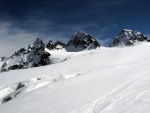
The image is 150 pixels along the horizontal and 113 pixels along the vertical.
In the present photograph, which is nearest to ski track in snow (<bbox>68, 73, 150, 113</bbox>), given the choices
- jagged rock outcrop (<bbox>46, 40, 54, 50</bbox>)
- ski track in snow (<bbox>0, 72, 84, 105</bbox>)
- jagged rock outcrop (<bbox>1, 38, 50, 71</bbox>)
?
ski track in snow (<bbox>0, 72, 84, 105</bbox>)

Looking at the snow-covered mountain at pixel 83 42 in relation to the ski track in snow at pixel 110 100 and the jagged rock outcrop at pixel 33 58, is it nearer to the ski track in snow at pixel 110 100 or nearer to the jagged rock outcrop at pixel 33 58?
the jagged rock outcrop at pixel 33 58

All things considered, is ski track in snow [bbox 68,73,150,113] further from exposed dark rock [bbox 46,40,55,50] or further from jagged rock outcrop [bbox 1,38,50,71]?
exposed dark rock [bbox 46,40,55,50]

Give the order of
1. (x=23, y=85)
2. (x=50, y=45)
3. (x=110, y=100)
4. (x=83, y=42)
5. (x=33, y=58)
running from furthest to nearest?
(x=83, y=42), (x=50, y=45), (x=33, y=58), (x=23, y=85), (x=110, y=100)

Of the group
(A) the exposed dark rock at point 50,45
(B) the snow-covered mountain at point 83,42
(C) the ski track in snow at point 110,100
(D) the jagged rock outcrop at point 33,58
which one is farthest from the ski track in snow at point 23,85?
(B) the snow-covered mountain at point 83,42

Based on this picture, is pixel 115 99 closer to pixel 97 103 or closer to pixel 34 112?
pixel 97 103

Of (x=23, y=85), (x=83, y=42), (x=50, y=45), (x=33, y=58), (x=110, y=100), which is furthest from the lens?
(x=83, y=42)

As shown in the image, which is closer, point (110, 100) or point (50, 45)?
point (110, 100)

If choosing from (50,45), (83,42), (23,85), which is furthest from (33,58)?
(23,85)

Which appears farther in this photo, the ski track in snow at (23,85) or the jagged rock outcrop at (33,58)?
the jagged rock outcrop at (33,58)

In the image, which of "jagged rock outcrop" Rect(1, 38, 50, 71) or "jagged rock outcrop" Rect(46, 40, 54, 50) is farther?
"jagged rock outcrop" Rect(46, 40, 54, 50)

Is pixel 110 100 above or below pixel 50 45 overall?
below

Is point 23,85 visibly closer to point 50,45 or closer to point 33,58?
point 33,58

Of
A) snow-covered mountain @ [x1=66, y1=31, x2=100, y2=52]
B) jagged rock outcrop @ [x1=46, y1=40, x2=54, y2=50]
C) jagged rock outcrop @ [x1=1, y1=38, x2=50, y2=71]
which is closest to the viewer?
jagged rock outcrop @ [x1=1, y1=38, x2=50, y2=71]

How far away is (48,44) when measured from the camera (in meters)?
189
